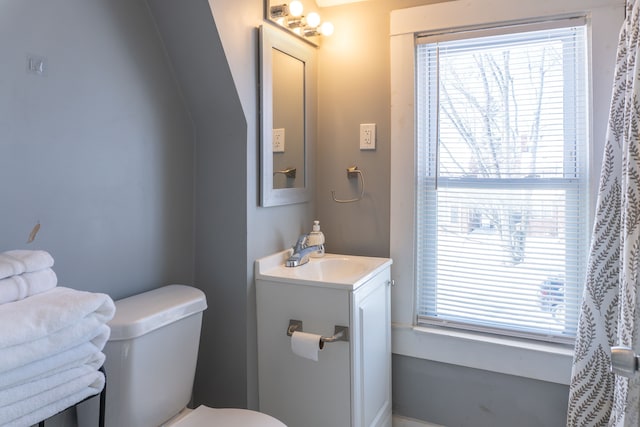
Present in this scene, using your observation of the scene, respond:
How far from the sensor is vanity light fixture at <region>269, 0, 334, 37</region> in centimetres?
181

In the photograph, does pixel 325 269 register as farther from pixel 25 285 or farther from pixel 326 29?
pixel 25 285

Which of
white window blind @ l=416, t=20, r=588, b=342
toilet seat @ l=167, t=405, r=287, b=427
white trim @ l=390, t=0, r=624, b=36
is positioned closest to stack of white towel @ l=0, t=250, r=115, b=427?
toilet seat @ l=167, t=405, r=287, b=427

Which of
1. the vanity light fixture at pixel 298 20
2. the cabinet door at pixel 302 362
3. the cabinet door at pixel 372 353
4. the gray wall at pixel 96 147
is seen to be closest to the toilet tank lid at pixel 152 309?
the gray wall at pixel 96 147

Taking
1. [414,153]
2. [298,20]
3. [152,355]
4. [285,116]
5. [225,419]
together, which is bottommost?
[225,419]

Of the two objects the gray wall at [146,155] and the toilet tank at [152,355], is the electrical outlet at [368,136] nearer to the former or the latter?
the gray wall at [146,155]

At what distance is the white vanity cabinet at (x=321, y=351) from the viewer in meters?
1.62

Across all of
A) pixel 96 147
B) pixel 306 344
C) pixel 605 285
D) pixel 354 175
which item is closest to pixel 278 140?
pixel 354 175

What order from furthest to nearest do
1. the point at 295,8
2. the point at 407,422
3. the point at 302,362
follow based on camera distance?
the point at 407,422
the point at 295,8
the point at 302,362

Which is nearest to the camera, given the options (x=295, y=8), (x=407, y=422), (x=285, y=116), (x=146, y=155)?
(x=146, y=155)

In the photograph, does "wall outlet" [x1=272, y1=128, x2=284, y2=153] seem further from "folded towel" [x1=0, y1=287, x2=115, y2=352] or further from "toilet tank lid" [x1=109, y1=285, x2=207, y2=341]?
"folded towel" [x1=0, y1=287, x2=115, y2=352]

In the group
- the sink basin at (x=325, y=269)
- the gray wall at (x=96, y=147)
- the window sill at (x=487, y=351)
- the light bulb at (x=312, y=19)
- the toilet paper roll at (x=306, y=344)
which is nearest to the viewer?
the gray wall at (x=96, y=147)

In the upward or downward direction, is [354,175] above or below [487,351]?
above

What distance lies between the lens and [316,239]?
204 centimetres

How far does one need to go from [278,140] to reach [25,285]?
113cm
